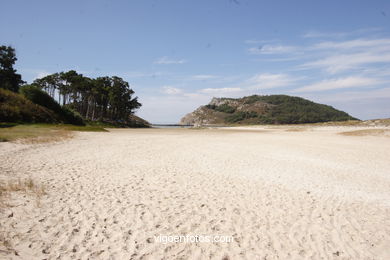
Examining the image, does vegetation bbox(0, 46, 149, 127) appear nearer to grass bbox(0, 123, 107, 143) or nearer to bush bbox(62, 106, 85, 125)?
bush bbox(62, 106, 85, 125)

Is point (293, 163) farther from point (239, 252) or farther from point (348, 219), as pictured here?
point (239, 252)

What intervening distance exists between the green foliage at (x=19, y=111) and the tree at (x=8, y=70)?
102 ft

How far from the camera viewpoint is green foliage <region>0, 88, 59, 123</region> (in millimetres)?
34469

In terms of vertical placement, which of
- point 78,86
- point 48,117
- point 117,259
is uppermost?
point 78,86

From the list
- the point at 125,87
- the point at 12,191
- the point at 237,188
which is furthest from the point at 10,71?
the point at 237,188

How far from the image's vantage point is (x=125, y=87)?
87875 millimetres

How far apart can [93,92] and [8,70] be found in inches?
923

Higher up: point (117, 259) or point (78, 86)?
point (78, 86)

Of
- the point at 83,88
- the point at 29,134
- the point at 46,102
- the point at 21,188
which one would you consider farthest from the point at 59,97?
the point at 21,188

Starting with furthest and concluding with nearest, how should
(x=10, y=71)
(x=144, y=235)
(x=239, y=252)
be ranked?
(x=10, y=71), (x=144, y=235), (x=239, y=252)

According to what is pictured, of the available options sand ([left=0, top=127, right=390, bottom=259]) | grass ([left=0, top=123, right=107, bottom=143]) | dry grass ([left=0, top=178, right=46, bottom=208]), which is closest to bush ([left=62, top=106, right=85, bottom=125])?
grass ([left=0, top=123, right=107, bottom=143])

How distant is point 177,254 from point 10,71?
83920 millimetres

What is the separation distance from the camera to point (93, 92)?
73.4 metres

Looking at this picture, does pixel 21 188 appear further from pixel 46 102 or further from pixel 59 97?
pixel 59 97
